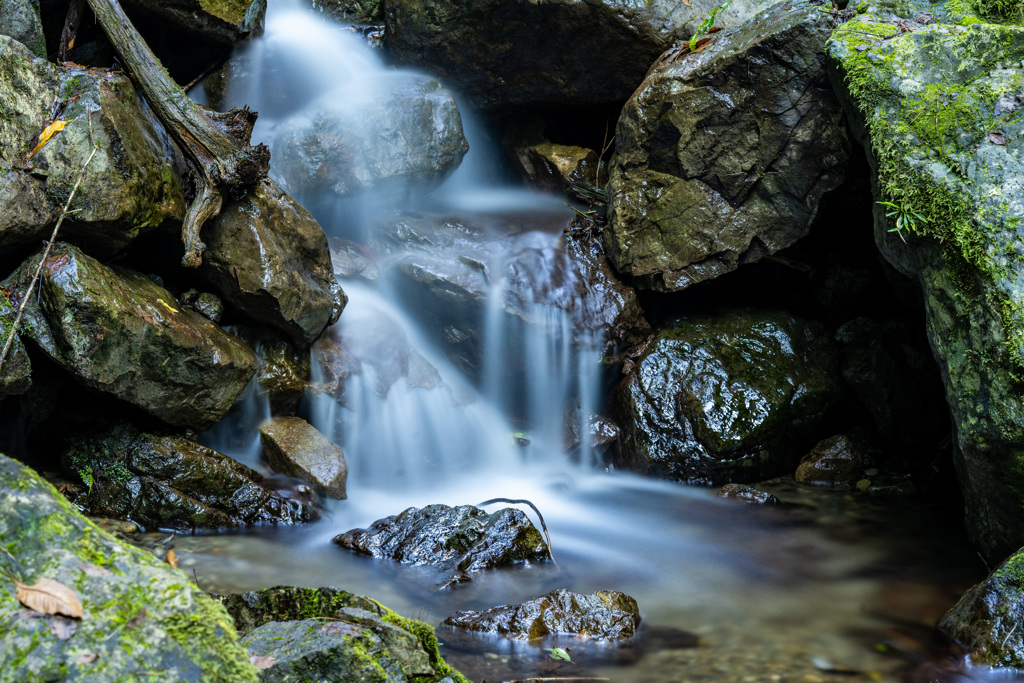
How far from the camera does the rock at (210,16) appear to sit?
6520mm

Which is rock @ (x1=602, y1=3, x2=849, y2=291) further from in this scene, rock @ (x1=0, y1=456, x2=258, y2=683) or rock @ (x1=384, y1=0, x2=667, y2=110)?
rock @ (x1=0, y1=456, x2=258, y2=683)

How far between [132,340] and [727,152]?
500cm

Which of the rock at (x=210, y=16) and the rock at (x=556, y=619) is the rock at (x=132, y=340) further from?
the rock at (x=210, y=16)

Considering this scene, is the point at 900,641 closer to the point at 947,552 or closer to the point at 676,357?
the point at 947,552

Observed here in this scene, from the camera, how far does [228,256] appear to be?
5.42 metres

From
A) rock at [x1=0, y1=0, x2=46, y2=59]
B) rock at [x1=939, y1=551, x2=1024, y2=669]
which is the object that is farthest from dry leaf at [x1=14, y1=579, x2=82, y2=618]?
rock at [x1=0, y1=0, x2=46, y2=59]

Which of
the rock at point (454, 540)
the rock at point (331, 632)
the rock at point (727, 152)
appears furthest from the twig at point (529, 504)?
the rock at point (727, 152)

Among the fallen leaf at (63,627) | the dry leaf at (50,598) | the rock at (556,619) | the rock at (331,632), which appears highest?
the dry leaf at (50,598)

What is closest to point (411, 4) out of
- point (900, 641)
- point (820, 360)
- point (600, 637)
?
point (820, 360)

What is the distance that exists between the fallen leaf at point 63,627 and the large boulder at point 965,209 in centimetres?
434

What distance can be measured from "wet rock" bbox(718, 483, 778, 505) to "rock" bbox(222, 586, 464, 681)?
4272 mm

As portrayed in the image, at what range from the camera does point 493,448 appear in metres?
6.83

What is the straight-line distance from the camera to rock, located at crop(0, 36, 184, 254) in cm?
424

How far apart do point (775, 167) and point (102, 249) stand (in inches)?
212
